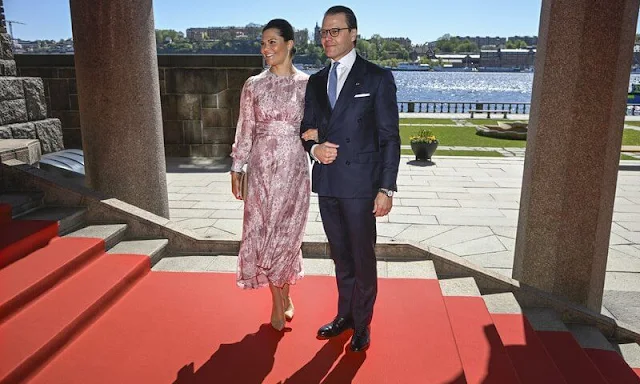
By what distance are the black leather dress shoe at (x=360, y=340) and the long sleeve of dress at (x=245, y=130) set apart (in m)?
1.38

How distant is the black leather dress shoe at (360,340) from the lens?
3.35 meters

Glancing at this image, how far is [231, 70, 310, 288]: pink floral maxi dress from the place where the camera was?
332cm

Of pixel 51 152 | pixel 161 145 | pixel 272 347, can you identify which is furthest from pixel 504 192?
pixel 51 152

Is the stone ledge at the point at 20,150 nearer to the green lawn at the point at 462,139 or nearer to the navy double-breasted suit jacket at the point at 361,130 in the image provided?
the navy double-breasted suit jacket at the point at 361,130

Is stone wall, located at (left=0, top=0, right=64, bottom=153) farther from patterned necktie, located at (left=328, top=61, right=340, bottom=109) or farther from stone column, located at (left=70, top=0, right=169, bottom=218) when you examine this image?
patterned necktie, located at (left=328, top=61, right=340, bottom=109)

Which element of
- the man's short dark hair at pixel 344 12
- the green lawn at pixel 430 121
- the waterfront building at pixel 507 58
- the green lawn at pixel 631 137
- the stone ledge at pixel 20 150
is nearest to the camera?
the man's short dark hair at pixel 344 12

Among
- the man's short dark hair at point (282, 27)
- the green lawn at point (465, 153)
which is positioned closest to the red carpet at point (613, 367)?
the man's short dark hair at point (282, 27)

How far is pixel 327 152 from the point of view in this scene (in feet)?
9.89

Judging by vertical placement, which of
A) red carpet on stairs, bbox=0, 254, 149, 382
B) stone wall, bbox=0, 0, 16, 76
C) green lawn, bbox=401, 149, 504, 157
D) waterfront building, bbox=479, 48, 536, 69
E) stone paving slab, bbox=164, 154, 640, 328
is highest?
waterfront building, bbox=479, 48, 536, 69

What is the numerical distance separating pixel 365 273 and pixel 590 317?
103 inches

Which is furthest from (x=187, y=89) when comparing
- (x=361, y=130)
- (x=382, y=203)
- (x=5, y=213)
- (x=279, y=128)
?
(x=382, y=203)

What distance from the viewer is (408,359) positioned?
328cm

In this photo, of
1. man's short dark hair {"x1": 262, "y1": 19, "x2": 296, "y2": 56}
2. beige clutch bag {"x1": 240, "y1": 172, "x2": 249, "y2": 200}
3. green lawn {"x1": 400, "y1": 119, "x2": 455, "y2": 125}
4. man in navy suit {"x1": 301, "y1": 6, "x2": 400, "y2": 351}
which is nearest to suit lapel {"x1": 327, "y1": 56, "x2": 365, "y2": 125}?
man in navy suit {"x1": 301, "y1": 6, "x2": 400, "y2": 351}

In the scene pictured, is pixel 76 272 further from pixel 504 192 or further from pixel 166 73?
pixel 166 73
